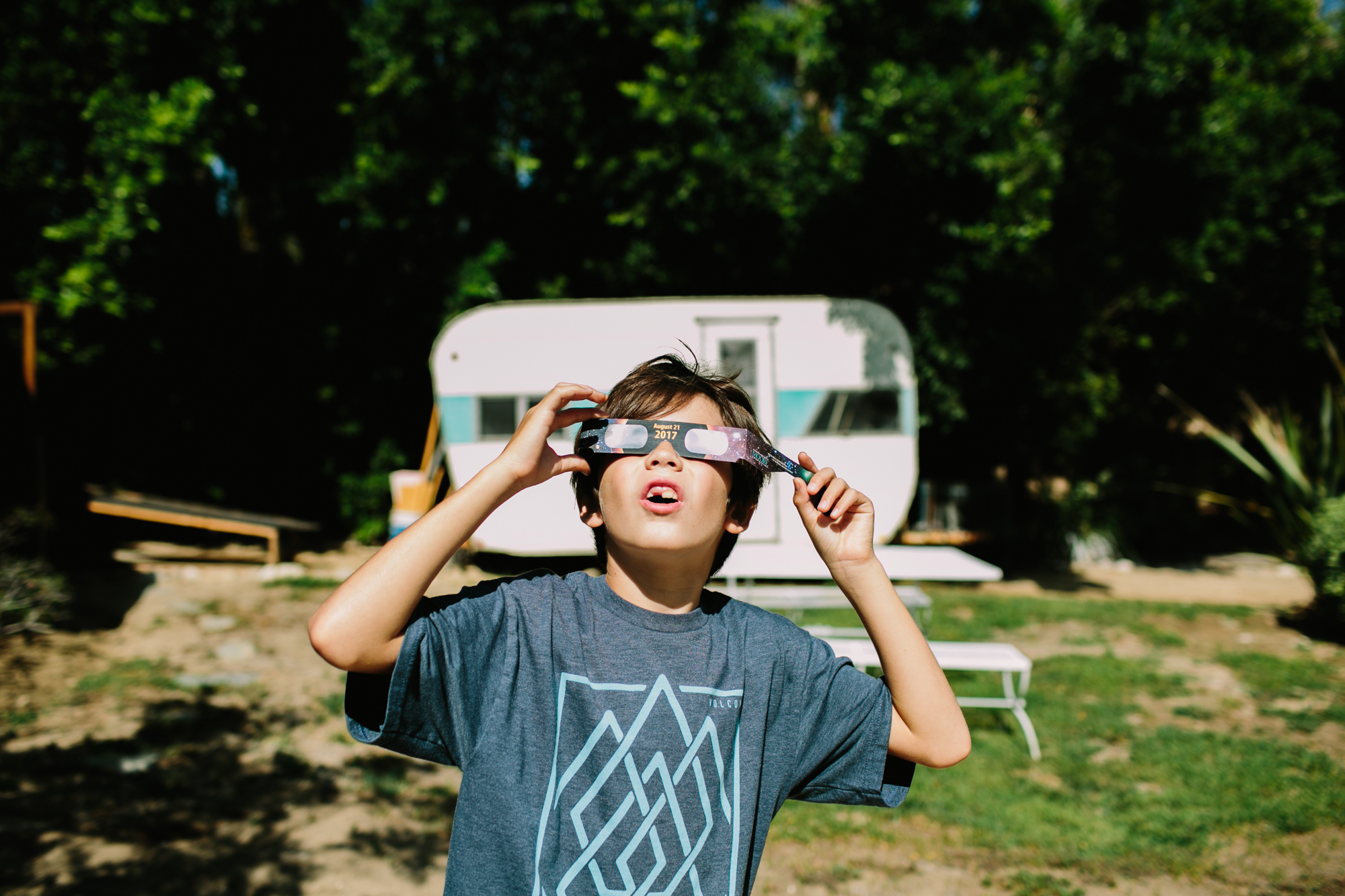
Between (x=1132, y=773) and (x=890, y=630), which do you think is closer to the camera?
(x=890, y=630)

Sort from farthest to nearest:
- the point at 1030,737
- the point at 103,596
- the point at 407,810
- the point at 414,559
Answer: the point at 103,596 < the point at 1030,737 < the point at 407,810 < the point at 414,559

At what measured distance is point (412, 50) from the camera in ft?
29.6

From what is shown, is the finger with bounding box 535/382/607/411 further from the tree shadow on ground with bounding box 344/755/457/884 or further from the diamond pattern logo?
the tree shadow on ground with bounding box 344/755/457/884

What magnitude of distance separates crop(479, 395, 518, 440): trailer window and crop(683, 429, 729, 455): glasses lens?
7064 mm

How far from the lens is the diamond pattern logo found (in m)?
1.26

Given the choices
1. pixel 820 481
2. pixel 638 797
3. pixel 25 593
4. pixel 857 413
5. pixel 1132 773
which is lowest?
pixel 1132 773

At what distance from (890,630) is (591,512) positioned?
2.00 feet

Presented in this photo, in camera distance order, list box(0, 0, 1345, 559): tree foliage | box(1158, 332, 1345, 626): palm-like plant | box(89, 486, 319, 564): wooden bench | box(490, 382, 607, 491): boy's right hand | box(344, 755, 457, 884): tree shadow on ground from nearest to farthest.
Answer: box(490, 382, 607, 491): boy's right hand, box(344, 755, 457, 884): tree shadow on ground, box(1158, 332, 1345, 626): palm-like plant, box(89, 486, 319, 564): wooden bench, box(0, 0, 1345, 559): tree foliage

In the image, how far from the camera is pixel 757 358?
830cm

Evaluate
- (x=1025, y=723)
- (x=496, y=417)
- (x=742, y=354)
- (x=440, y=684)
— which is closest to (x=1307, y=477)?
(x=1025, y=723)

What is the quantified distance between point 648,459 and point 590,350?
6935 mm

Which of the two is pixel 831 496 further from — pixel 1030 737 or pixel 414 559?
pixel 1030 737

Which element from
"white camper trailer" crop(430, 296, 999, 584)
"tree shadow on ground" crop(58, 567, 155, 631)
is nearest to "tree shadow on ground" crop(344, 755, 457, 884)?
"tree shadow on ground" crop(58, 567, 155, 631)

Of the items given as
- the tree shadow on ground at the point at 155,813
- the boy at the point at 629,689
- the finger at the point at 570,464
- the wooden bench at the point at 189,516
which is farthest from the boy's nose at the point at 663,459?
the wooden bench at the point at 189,516
